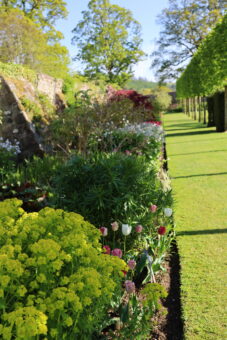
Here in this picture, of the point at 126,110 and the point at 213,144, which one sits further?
the point at 213,144

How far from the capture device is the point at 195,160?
424 inches

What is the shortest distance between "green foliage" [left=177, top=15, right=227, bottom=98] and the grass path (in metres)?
7.59

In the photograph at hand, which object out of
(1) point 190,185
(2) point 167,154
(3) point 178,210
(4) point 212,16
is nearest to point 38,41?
(2) point 167,154

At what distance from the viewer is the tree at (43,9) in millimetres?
28703

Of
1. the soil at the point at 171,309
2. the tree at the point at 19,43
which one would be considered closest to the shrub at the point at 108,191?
the soil at the point at 171,309

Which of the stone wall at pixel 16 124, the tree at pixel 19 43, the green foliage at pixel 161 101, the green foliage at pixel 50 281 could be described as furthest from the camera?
the green foliage at pixel 161 101

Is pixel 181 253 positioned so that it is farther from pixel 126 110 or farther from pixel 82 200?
pixel 126 110

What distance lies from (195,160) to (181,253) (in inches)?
272

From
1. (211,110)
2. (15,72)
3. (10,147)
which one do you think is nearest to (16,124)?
(10,147)

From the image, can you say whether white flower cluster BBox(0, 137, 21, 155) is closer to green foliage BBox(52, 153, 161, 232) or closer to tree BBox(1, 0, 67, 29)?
green foliage BBox(52, 153, 161, 232)

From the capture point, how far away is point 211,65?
59.8ft

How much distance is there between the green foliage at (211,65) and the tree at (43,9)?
41.5 ft

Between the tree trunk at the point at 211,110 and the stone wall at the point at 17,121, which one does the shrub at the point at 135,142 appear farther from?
the tree trunk at the point at 211,110

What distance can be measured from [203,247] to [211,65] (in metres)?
15.7
